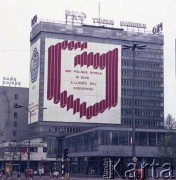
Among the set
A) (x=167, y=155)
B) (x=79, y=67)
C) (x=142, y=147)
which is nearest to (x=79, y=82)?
(x=79, y=67)

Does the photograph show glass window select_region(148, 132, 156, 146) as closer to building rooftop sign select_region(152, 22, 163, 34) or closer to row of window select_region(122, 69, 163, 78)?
row of window select_region(122, 69, 163, 78)

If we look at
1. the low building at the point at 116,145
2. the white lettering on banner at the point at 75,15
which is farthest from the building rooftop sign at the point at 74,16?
the low building at the point at 116,145

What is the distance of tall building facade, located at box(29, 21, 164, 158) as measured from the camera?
156m

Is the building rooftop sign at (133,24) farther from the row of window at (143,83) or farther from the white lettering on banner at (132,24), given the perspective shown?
the row of window at (143,83)

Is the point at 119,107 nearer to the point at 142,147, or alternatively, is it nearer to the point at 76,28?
the point at 76,28

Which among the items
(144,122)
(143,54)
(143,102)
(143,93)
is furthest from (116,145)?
(143,54)

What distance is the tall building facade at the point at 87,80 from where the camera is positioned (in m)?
156

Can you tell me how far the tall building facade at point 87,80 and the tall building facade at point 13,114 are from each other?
13645mm

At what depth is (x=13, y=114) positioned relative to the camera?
591 ft

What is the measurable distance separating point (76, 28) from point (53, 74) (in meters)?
19.2

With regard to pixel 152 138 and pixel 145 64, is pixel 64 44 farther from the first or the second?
pixel 152 138

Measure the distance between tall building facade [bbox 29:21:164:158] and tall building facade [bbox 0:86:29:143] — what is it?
1365 cm

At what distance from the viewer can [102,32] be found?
166 metres

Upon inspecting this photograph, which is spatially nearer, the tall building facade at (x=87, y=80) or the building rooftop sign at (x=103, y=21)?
the tall building facade at (x=87, y=80)
